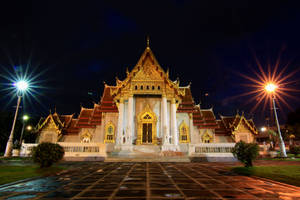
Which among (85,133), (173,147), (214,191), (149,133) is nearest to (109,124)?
(85,133)

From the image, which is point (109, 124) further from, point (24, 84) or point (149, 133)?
point (24, 84)

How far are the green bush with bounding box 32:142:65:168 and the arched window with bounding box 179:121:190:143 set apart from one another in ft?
57.6

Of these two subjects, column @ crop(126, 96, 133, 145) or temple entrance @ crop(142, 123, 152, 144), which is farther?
temple entrance @ crop(142, 123, 152, 144)

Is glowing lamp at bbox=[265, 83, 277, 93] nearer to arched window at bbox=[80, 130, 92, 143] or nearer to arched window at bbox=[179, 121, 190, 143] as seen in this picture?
arched window at bbox=[179, 121, 190, 143]

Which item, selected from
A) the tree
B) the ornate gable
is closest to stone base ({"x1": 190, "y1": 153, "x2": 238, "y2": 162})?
the ornate gable

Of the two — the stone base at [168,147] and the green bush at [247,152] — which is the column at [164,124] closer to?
the stone base at [168,147]

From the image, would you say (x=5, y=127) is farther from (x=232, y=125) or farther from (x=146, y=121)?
(x=232, y=125)

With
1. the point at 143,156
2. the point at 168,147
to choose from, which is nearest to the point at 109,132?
the point at 143,156

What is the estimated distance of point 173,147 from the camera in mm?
17641

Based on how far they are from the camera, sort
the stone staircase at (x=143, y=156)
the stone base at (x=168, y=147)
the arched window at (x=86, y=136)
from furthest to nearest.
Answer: the arched window at (x=86, y=136) → the stone base at (x=168, y=147) → the stone staircase at (x=143, y=156)

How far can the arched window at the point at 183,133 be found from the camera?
944 inches

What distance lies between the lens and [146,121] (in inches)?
827

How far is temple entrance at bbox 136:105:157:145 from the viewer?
20250mm

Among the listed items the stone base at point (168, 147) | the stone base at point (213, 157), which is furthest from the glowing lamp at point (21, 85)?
the stone base at point (213, 157)
